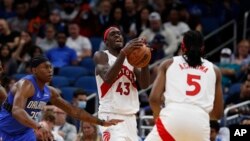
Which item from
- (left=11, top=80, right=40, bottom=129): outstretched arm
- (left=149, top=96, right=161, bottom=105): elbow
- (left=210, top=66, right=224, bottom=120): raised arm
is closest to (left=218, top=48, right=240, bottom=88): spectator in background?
(left=11, top=80, right=40, bottom=129): outstretched arm

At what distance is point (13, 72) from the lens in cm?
1656

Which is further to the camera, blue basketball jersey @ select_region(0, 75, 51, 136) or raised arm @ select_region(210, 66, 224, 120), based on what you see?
blue basketball jersey @ select_region(0, 75, 51, 136)

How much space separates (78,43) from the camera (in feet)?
56.2

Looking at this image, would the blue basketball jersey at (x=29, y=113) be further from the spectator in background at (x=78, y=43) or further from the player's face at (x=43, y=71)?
the spectator in background at (x=78, y=43)

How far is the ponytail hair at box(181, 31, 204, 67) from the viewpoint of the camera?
26.3ft

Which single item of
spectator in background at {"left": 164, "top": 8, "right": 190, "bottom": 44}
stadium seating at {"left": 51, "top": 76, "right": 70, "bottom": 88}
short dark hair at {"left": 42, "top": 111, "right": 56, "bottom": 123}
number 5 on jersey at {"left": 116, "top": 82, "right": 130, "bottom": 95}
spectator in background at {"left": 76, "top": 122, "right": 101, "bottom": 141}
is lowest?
spectator in background at {"left": 76, "top": 122, "right": 101, "bottom": 141}

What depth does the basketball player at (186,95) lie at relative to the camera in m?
7.88

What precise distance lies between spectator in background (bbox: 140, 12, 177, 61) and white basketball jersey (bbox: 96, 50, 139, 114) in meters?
6.05

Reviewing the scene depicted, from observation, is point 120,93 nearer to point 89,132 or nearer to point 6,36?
point 89,132

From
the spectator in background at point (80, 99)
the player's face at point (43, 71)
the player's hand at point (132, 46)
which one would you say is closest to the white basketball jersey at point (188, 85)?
the player's hand at point (132, 46)

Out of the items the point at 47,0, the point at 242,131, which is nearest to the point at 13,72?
the point at 47,0

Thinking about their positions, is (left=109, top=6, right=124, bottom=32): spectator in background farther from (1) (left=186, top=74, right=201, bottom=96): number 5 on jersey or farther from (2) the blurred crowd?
(1) (left=186, top=74, right=201, bottom=96): number 5 on jersey

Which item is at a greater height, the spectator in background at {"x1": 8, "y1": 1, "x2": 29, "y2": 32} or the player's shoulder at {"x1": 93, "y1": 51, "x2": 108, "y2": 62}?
the spectator in background at {"x1": 8, "y1": 1, "x2": 29, "y2": 32}

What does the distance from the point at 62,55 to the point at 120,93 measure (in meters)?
6.98
